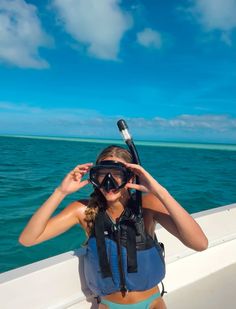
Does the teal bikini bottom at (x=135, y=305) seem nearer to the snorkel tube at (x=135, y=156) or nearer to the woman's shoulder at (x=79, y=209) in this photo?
the snorkel tube at (x=135, y=156)

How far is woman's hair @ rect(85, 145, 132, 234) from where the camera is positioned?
174 centimetres

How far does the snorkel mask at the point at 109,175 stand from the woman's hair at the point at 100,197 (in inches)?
4.0

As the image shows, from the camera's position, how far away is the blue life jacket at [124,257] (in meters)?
1.58

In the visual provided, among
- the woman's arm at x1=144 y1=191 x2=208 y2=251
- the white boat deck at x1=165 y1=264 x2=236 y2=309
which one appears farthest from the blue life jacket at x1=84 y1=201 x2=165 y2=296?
the white boat deck at x1=165 y1=264 x2=236 y2=309

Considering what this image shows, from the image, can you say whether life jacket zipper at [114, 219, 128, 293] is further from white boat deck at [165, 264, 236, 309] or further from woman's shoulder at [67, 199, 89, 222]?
white boat deck at [165, 264, 236, 309]

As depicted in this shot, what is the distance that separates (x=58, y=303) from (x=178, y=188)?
7.05 metres

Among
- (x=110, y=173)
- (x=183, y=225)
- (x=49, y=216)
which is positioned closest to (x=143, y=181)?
(x=110, y=173)

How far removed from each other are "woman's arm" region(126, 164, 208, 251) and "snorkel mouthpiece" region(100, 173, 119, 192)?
0.24 ft

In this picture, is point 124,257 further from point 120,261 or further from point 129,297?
point 129,297

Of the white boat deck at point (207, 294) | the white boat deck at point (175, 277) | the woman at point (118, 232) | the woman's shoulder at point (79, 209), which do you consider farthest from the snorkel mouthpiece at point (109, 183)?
the white boat deck at point (207, 294)

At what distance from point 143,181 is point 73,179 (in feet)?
1.25

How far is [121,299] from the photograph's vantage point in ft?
5.37

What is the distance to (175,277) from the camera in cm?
230

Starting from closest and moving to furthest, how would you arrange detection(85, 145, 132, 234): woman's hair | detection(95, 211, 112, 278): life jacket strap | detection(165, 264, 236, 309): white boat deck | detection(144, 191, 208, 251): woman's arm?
detection(144, 191, 208, 251): woman's arm, detection(95, 211, 112, 278): life jacket strap, detection(85, 145, 132, 234): woman's hair, detection(165, 264, 236, 309): white boat deck
